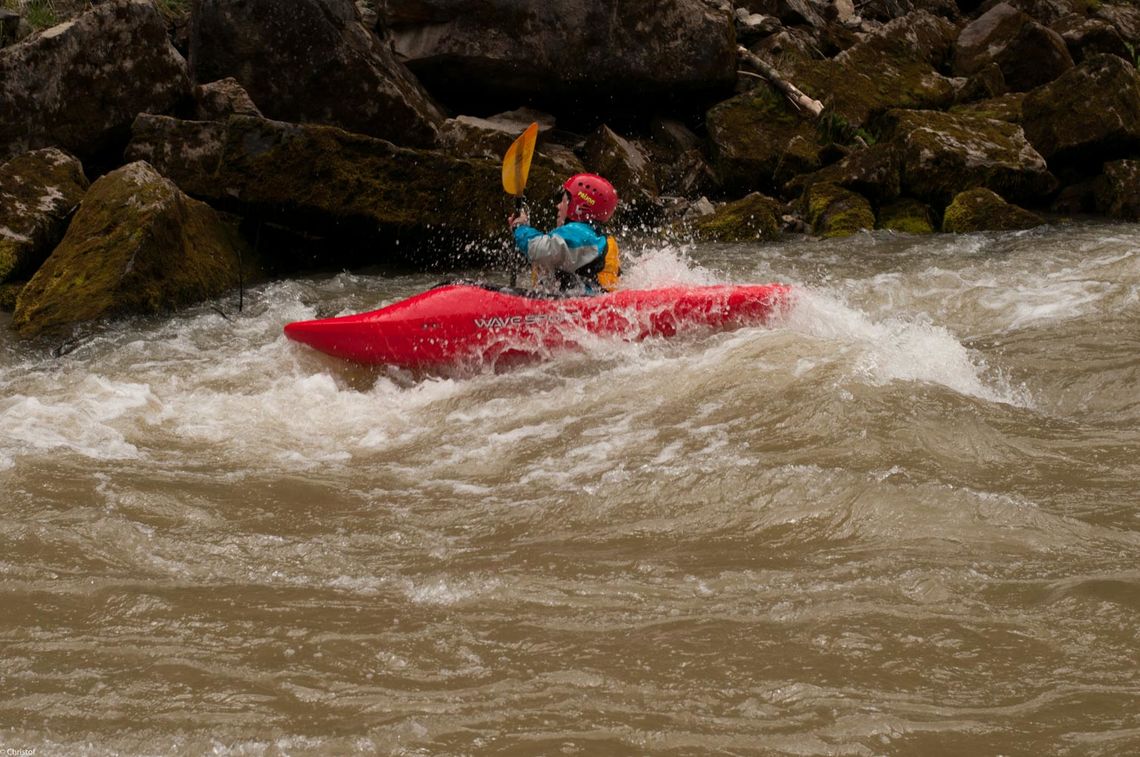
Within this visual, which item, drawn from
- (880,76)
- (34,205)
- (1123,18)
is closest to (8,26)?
(34,205)

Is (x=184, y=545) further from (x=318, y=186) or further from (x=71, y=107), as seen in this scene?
(x=71, y=107)

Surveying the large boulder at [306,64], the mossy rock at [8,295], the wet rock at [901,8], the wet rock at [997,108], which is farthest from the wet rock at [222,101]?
the wet rock at [901,8]

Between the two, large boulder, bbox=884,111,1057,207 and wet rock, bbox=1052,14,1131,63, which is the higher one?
wet rock, bbox=1052,14,1131,63

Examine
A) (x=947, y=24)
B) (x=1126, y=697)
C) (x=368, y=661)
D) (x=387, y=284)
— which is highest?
(x=947, y=24)

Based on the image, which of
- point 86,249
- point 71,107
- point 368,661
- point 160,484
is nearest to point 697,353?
point 160,484

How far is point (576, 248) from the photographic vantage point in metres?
5.87

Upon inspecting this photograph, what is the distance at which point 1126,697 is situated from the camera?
92.0 inches

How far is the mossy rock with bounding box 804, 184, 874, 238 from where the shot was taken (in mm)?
8914

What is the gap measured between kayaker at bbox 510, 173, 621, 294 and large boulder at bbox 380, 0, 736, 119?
497 centimetres

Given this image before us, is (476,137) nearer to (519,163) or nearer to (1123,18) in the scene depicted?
(519,163)

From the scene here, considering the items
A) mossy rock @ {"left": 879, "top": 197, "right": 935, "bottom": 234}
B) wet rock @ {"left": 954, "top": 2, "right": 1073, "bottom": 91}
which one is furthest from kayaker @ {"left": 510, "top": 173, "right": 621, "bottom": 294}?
wet rock @ {"left": 954, "top": 2, "right": 1073, "bottom": 91}

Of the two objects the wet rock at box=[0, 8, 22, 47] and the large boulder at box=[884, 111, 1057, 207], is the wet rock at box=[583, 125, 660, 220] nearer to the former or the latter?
the large boulder at box=[884, 111, 1057, 207]

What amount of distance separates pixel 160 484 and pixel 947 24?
12.1 metres

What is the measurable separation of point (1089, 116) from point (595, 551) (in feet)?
25.7
